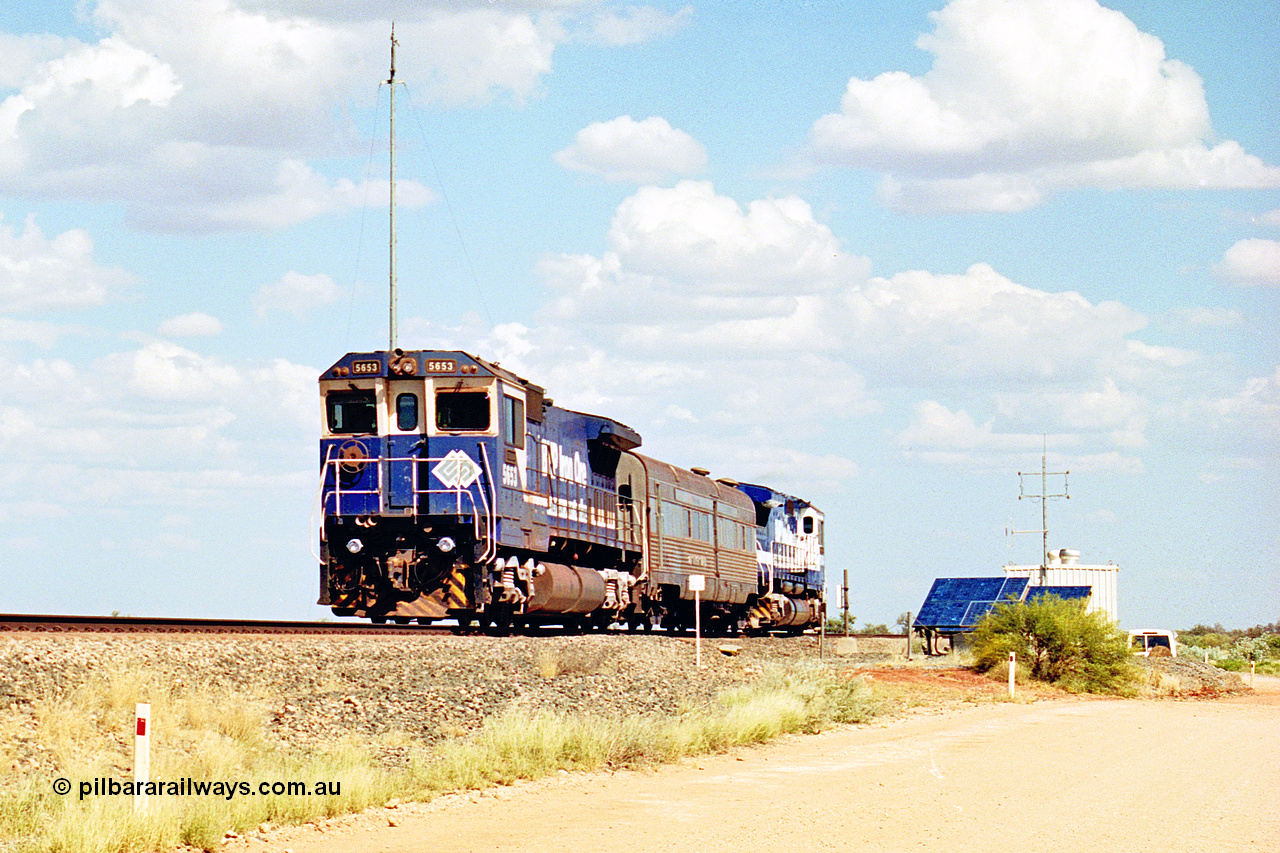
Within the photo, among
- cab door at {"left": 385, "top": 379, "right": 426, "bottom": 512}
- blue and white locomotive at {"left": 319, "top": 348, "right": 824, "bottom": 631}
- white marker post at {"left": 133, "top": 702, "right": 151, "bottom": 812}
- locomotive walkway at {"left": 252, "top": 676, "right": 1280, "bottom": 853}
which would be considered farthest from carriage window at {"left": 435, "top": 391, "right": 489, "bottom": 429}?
white marker post at {"left": 133, "top": 702, "right": 151, "bottom": 812}

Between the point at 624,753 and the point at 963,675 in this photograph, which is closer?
the point at 624,753

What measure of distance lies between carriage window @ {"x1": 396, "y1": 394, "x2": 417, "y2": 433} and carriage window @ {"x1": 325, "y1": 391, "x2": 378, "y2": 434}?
383mm

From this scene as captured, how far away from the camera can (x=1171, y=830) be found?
36.9 ft

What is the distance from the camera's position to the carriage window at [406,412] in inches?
904

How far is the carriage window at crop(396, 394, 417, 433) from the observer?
2297 centimetres

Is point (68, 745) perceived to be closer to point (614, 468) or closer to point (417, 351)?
point (417, 351)

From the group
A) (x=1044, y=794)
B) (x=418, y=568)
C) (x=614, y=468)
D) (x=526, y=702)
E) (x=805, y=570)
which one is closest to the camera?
(x=1044, y=794)

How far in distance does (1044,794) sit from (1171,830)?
2.12m

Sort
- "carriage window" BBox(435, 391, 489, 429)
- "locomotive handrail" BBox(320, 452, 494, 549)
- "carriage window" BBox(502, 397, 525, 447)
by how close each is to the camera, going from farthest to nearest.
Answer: "carriage window" BBox(502, 397, 525, 447)
"carriage window" BBox(435, 391, 489, 429)
"locomotive handrail" BBox(320, 452, 494, 549)

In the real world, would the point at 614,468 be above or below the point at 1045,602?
above

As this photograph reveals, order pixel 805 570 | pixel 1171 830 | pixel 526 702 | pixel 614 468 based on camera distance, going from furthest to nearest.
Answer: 1. pixel 805 570
2. pixel 614 468
3. pixel 526 702
4. pixel 1171 830

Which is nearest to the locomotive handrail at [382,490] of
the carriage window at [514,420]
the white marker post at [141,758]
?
the carriage window at [514,420]

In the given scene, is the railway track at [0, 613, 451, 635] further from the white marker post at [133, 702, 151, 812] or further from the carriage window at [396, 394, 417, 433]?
the white marker post at [133, 702, 151, 812]

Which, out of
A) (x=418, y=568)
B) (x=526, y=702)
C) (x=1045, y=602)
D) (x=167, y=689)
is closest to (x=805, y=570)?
(x=1045, y=602)
